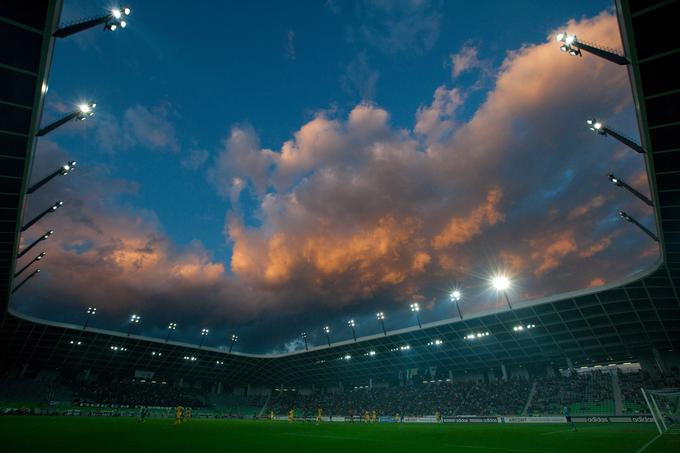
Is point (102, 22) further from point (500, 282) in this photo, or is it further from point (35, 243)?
point (500, 282)

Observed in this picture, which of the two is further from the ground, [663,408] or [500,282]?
[500,282]

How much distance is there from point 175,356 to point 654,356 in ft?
279

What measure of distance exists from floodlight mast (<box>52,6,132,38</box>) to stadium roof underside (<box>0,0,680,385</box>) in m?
0.39

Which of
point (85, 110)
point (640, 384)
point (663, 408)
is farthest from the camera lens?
point (640, 384)

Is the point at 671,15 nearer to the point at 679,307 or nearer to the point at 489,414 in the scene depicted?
the point at 679,307

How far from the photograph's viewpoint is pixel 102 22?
1406 cm

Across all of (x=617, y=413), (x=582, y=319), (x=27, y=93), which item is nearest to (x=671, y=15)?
(x=27, y=93)

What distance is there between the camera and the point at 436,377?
6812 cm

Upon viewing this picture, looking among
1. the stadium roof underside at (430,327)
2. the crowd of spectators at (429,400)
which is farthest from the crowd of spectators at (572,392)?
the stadium roof underside at (430,327)

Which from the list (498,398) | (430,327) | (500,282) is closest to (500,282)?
(500,282)

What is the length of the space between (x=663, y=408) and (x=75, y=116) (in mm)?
60357

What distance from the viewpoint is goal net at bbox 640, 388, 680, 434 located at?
23.1 meters

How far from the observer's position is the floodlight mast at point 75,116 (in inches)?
730

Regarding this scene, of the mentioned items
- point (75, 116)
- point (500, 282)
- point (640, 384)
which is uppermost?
point (75, 116)
